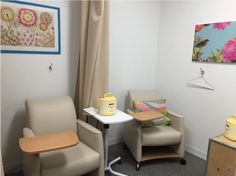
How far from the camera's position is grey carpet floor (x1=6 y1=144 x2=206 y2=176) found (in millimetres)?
2406

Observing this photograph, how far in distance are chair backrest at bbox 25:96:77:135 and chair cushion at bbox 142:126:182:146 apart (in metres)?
0.84

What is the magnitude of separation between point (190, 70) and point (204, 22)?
2.07 ft

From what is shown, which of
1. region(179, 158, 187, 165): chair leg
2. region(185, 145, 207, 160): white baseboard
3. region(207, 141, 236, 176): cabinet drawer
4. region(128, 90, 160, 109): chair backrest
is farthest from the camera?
region(128, 90, 160, 109): chair backrest

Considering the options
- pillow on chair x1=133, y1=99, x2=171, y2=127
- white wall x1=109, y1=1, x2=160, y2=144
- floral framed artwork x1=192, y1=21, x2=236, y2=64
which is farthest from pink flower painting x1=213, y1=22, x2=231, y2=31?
pillow on chair x1=133, y1=99, x2=171, y2=127

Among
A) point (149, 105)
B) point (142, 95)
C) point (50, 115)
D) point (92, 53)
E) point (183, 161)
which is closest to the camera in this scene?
point (50, 115)

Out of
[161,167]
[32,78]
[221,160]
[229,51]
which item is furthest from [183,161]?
[32,78]

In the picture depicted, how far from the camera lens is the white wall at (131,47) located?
2827mm

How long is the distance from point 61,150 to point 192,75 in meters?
1.91

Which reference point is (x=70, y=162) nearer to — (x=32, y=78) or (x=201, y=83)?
(x=32, y=78)

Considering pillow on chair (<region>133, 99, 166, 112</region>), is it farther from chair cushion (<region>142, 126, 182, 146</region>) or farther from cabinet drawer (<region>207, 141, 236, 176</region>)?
cabinet drawer (<region>207, 141, 236, 176</region>)

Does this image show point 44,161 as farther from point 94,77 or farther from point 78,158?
point 94,77

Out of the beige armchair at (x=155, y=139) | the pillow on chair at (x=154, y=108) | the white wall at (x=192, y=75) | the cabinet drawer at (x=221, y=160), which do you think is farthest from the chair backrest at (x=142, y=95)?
the cabinet drawer at (x=221, y=160)

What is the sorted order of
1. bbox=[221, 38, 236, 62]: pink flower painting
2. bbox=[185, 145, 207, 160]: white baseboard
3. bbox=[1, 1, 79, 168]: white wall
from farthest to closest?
1. bbox=[185, 145, 207, 160]: white baseboard
2. bbox=[221, 38, 236, 62]: pink flower painting
3. bbox=[1, 1, 79, 168]: white wall

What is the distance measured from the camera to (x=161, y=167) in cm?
254
